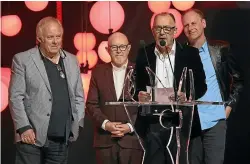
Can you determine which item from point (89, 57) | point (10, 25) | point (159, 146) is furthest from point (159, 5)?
point (159, 146)

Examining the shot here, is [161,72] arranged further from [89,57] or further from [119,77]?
[89,57]

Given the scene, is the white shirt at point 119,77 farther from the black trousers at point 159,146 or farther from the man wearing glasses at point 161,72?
the black trousers at point 159,146

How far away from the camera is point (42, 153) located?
3393 millimetres

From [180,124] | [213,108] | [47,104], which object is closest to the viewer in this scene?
[180,124]

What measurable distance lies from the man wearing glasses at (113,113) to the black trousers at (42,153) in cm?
48

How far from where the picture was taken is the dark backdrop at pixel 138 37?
4902mm

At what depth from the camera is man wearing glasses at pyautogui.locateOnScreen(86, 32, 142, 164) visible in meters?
3.84

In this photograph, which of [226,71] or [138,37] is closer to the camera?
[226,71]

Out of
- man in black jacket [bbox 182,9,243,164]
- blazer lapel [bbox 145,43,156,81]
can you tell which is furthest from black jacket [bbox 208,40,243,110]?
blazer lapel [bbox 145,43,156,81]

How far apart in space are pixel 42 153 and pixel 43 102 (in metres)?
0.30

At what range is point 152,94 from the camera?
2812 millimetres

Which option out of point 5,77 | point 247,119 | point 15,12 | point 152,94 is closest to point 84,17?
point 15,12

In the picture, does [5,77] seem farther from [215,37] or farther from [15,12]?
[215,37]

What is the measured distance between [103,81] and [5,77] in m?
1.02
